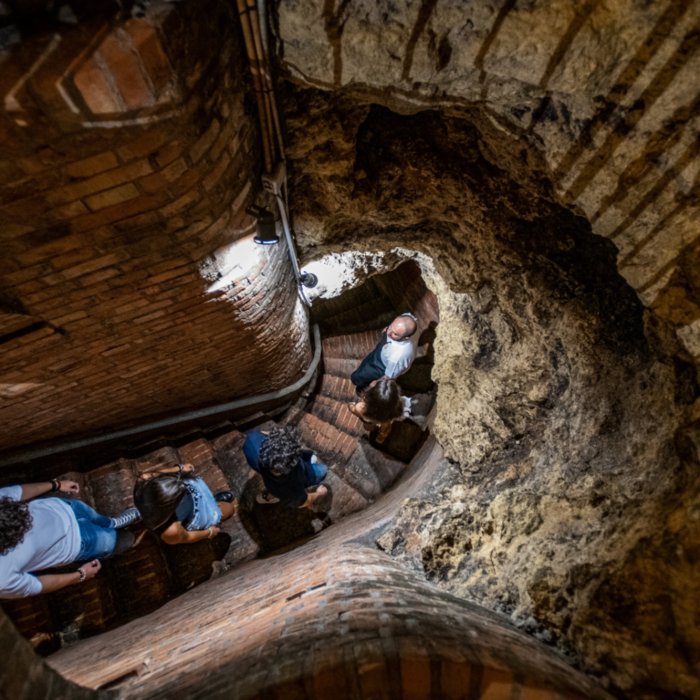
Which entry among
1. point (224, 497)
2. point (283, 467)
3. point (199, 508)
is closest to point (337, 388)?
point (224, 497)

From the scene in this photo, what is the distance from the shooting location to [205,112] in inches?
64.4

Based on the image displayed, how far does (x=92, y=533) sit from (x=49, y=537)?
15.9 inches

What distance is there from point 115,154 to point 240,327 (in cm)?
177

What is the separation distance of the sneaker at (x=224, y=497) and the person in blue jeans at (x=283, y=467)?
0.97 feet

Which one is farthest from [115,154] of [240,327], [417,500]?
[417,500]

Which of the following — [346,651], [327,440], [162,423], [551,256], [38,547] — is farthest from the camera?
[327,440]

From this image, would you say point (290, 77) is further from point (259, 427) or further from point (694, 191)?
point (259, 427)

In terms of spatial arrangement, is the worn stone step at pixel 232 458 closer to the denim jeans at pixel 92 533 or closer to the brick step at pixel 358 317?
the denim jeans at pixel 92 533

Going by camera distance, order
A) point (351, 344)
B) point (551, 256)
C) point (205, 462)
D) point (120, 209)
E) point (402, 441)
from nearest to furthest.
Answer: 1. point (120, 209)
2. point (551, 256)
3. point (205, 462)
4. point (402, 441)
5. point (351, 344)

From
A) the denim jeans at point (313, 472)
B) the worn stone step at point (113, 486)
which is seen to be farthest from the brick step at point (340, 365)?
the worn stone step at point (113, 486)

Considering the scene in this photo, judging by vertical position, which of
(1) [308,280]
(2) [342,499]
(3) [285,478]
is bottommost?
(2) [342,499]

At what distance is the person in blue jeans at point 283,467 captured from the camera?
12.0 ft

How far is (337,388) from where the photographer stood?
5.88 meters

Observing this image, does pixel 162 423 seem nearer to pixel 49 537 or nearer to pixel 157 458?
pixel 157 458
